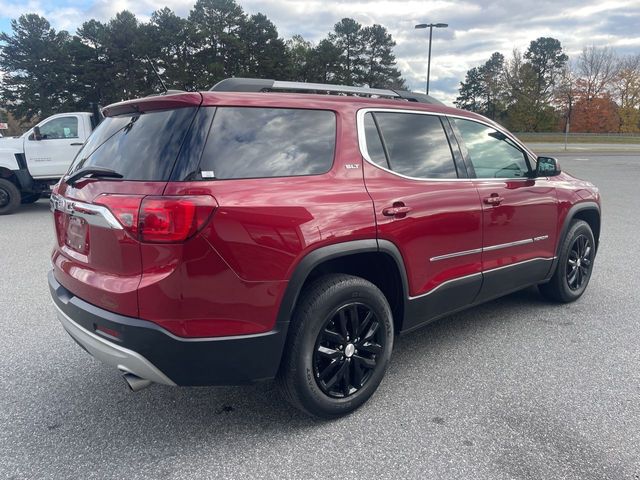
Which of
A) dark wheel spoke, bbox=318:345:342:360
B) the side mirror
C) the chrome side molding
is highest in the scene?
the side mirror

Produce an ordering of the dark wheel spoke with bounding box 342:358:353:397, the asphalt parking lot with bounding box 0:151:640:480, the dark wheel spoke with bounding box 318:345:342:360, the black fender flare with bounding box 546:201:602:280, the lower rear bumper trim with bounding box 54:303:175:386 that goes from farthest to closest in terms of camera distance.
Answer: the black fender flare with bounding box 546:201:602:280 → the dark wheel spoke with bounding box 342:358:353:397 → the dark wheel spoke with bounding box 318:345:342:360 → the asphalt parking lot with bounding box 0:151:640:480 → the lower rear bumper trim with bounding box 54:303:175:386

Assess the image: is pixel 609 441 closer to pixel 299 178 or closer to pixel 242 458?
pixel 242 458

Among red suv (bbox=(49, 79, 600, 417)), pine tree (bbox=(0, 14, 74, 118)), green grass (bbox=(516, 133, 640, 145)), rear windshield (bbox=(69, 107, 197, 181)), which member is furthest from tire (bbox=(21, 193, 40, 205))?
green grass (bbox=(516, 133, 640, 145))

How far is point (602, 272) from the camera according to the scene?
219 inches

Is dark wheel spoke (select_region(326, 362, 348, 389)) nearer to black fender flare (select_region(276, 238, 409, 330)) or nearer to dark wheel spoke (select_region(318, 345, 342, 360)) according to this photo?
dark wheel spoke (select_region(318, 345, 342, 360))

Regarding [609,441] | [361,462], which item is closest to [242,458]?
[361,462]

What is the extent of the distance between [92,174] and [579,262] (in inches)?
168

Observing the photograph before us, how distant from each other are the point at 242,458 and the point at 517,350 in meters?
2.24

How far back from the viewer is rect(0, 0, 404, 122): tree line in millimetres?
43375

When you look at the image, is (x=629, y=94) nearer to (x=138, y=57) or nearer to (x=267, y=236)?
(x=138, y=57)

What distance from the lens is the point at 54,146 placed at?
401 inches

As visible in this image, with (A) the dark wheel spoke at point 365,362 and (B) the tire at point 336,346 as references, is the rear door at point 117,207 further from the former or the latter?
(A) the dark wheel spoke at point 365,362

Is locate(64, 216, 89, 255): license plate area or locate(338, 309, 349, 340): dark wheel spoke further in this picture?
locate(338, 309, 349, 340): dark wheel spoke

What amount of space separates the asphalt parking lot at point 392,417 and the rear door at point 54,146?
23.4ft
